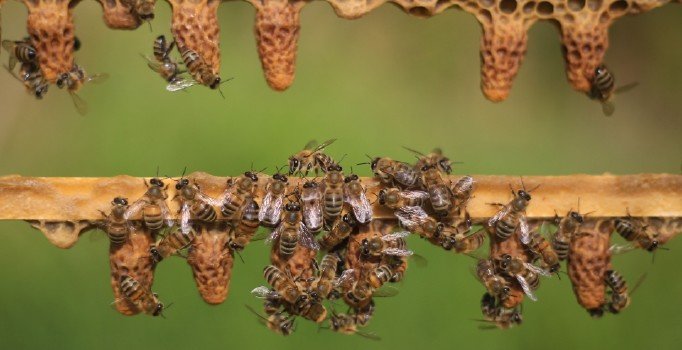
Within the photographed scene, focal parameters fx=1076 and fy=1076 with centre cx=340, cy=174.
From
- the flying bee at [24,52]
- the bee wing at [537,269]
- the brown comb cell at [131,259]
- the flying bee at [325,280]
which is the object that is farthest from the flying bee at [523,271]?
the flying bee at [24,52]

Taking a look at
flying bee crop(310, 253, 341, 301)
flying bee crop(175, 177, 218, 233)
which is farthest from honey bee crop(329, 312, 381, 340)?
flying bee crop(175, 177, 218, 233)

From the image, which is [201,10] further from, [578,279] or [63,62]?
[578,279]

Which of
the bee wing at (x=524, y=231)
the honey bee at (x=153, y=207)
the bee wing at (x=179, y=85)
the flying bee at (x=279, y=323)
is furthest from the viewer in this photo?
the bee wing at (x=179, y=85)

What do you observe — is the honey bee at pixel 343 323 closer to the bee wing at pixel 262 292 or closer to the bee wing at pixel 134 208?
the bee wing at pixel 262 292

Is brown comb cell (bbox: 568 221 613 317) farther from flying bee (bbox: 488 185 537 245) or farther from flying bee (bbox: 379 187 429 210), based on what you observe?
flying bee (bbox: 379 187 429 210)

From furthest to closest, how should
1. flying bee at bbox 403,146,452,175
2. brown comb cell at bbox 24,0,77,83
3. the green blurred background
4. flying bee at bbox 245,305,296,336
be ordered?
the green blurred background < flying bee at bbox 245,305,296,336 < flying bee at bbox 403,146,452,175 < brown comb cell at bbox 24,0,77,83

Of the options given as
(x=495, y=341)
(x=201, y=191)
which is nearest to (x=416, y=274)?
(x=495, y=341)

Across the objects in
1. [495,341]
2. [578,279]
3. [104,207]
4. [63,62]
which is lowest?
[495,341]

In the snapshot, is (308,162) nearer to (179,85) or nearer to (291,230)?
(291,230)
